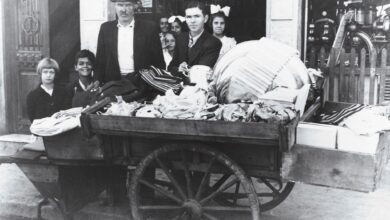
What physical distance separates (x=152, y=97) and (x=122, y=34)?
113 cm

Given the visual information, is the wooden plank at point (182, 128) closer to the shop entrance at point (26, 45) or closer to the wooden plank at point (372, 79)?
the wooden plank at point (372, 79)

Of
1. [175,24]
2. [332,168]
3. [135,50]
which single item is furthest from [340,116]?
[175,24]

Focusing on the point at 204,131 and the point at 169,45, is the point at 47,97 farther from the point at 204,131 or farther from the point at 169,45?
the point at 204,131

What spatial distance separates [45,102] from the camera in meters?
5.67

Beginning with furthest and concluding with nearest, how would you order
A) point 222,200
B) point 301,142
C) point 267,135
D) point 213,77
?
point 222,200 < point 213,77 < point 301,142 < point 267,135

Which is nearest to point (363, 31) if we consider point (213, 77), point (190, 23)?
point (190, 23)

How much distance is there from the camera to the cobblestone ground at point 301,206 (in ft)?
15.4

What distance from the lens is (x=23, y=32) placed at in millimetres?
7746

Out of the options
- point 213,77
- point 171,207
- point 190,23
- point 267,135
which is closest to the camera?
point 267,135

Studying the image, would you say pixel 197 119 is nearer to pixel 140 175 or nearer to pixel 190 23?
pixel 140 175

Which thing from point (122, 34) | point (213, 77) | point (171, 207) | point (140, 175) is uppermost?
point (122, 34)

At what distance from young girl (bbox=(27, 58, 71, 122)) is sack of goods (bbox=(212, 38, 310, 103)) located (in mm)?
2235

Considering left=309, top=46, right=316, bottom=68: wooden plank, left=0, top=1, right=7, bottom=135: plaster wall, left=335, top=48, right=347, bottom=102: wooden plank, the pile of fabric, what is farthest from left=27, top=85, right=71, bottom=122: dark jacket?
left=335, top=48, right=347, bottom=102: wooden plank

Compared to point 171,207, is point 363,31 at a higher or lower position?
higher
